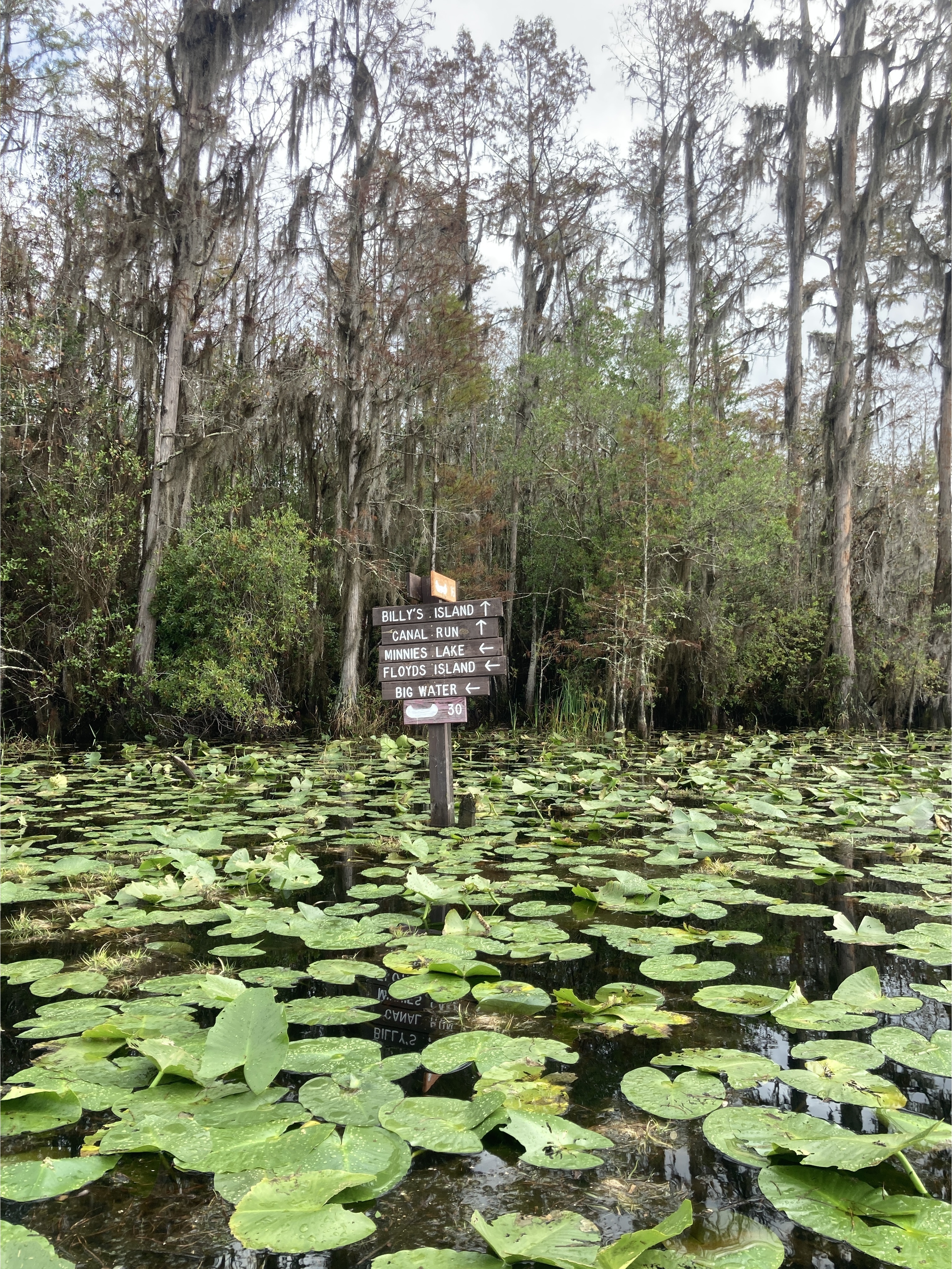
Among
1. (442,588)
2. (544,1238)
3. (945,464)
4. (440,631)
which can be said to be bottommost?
(544,1238)

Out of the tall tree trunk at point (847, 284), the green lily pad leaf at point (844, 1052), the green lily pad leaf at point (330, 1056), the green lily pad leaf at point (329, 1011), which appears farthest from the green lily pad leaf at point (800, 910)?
the tall tree trunk at point (847, 284)

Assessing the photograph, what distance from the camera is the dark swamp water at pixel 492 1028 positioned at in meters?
1.09

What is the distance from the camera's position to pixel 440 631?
444cm

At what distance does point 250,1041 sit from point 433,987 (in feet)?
2.07

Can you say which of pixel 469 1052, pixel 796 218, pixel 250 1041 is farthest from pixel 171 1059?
pixel 796 218

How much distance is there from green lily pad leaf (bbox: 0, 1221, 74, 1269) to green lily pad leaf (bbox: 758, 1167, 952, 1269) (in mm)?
960

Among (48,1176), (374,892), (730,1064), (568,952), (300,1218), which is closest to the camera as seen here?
(300,1218)

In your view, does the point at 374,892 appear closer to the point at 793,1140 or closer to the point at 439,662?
the point at 439,662

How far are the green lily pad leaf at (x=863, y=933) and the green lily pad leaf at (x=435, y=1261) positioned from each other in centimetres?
155

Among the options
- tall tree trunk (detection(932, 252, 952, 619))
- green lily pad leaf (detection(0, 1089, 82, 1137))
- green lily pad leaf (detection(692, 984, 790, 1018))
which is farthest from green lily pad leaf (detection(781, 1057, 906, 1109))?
tall tree trunk (detection(932, 252, 952, 619))

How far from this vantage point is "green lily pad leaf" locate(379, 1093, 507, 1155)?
1222 millimetres

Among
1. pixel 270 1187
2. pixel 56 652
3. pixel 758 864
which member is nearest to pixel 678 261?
pixel 56 652

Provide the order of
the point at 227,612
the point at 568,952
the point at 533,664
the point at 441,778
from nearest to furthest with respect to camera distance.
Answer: the point at 568,952 → the point at 441,778 → the point at 227,612 → the point at 533,664

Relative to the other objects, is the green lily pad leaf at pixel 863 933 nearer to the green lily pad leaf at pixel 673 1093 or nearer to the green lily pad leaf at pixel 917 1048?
the green lily pad leaf at pixel 917 1048
